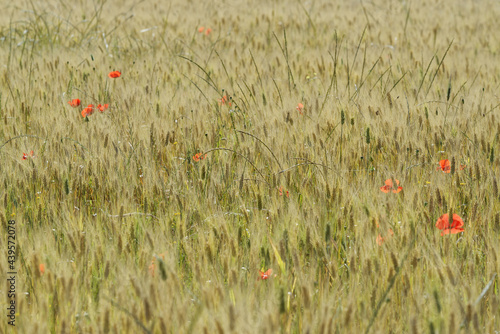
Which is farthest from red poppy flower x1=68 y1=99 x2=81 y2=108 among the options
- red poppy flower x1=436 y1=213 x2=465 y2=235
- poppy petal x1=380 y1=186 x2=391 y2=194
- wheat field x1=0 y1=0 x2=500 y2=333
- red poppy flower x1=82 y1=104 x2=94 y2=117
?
red poppy flower x1=436 y1=213 x2=465 y2=235

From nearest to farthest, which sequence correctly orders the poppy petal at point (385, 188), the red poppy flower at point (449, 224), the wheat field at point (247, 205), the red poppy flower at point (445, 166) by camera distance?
1. the wheat field at point (247, 205)
2. the red poppy flower at point (449, 224)
3. the poppy petal at point (385, 188)
4. the red poppy flower at point (445, 166)

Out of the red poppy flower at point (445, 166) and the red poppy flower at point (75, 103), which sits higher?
the red poppy flower at point (75, 103)

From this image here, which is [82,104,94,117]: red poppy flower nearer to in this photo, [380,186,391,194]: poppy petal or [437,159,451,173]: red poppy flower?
[380,186,391,194]: poppy petal

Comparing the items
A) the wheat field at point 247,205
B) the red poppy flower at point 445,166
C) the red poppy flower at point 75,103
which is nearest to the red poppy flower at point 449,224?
the wheat field at point 247,205

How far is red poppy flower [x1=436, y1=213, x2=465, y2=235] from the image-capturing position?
130 cm

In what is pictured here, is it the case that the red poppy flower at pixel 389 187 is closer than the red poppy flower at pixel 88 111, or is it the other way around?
the red poppy flower at pixel 389 187

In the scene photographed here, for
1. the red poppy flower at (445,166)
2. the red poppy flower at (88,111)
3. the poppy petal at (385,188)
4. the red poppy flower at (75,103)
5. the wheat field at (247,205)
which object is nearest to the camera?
the wheat field at (247,205)

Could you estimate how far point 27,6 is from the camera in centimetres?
651

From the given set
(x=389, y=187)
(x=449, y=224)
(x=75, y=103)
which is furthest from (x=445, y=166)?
(x=75, y=103)

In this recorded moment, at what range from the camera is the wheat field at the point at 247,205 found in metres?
1.04

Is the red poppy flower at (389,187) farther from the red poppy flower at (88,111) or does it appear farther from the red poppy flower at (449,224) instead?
the red poppy flower at (88,111)

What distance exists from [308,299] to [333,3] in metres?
7.41

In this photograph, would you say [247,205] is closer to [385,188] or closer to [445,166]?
[385,188]

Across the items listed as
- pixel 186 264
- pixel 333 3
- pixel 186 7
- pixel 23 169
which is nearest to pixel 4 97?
pixel 23 169
